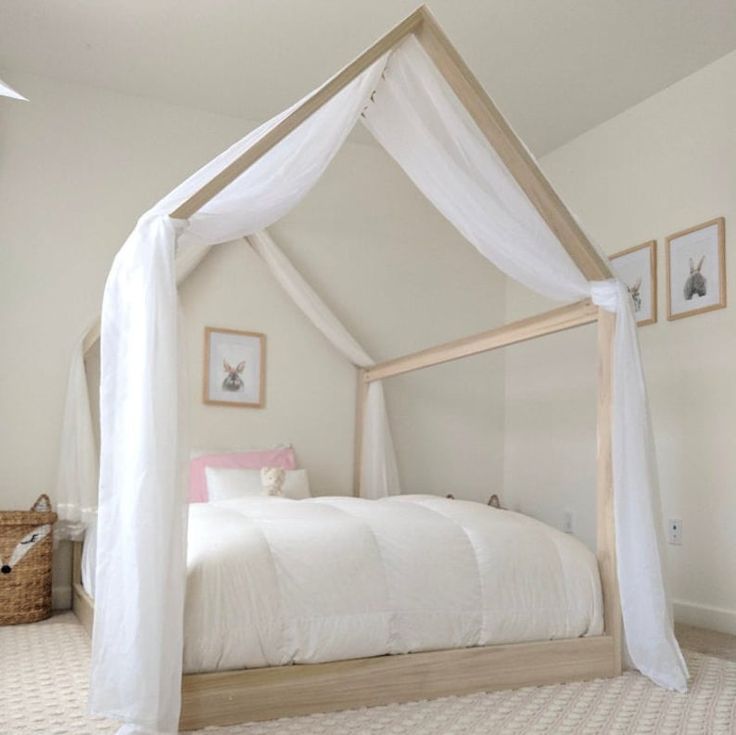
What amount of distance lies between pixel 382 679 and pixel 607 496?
1.01m

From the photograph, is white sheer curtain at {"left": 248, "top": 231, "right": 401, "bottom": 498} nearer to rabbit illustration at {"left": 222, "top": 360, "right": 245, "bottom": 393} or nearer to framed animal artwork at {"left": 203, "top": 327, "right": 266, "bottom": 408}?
framed animal artwork at {"left": 203, "top": 327, "right": 266, "bottom": 408}

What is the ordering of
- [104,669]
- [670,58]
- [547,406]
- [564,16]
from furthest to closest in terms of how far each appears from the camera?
[547,406]
[670,58]
[564,16]
[104,669]

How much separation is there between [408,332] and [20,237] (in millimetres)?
2191

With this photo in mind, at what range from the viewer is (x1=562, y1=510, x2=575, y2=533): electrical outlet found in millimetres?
4535

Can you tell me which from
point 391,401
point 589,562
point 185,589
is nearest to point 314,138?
point 185,589

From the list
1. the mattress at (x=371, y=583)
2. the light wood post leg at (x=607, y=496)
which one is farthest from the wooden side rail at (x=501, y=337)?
the mattress at (x=371, y=583)

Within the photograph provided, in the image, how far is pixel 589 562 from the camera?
2840 mm

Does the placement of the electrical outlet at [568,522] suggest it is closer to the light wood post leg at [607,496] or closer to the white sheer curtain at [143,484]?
the light wood post leg at [607,496]

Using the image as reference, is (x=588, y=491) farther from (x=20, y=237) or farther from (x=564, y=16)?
(x=20, y=237)

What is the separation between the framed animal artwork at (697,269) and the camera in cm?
378

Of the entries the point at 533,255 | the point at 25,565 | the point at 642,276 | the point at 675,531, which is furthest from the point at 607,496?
the point at 25,565

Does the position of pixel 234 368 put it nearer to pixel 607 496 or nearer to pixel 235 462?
pixel 235 462

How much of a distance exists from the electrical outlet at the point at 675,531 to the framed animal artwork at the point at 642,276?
0.97 metres

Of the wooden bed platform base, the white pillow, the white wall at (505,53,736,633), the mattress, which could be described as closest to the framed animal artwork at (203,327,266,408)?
the white pillow
